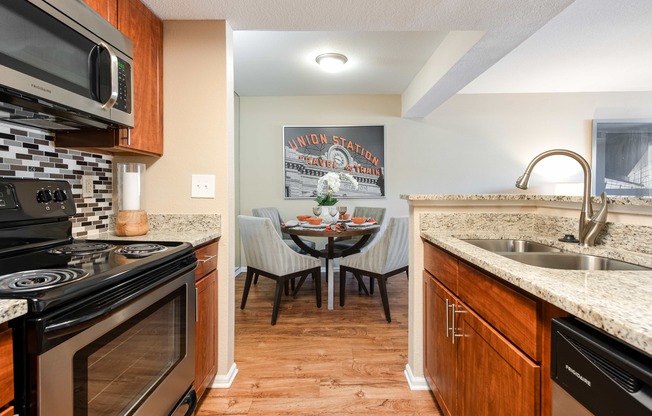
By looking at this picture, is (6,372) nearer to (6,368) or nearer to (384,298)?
(6,368)

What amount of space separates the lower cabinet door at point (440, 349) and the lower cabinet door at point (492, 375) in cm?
9

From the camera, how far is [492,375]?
1.04m

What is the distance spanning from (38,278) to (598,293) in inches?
52.5

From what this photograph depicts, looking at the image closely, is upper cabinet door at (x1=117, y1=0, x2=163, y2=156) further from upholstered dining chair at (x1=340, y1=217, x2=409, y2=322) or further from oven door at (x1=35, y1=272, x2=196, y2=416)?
upholstered dining chair at (x1=340, y1=217, x2=409, y2=322)

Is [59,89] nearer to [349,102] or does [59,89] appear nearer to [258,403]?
[258,403]

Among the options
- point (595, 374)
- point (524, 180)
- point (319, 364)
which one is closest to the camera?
point (595, 374)

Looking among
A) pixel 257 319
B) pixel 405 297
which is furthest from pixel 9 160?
pixel 405 297

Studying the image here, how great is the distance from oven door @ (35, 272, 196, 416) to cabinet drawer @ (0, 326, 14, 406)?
4 centimetres

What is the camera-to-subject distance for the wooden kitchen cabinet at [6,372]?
0.65m

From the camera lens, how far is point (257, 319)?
2.76 metres

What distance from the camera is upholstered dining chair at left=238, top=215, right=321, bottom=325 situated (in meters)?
2.71

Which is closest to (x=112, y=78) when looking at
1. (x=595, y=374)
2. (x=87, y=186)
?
(x=87, y=186)

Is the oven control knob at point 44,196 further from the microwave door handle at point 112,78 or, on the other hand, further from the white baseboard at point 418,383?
the white baseboard at point 418,383

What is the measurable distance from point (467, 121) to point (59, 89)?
4271mm
